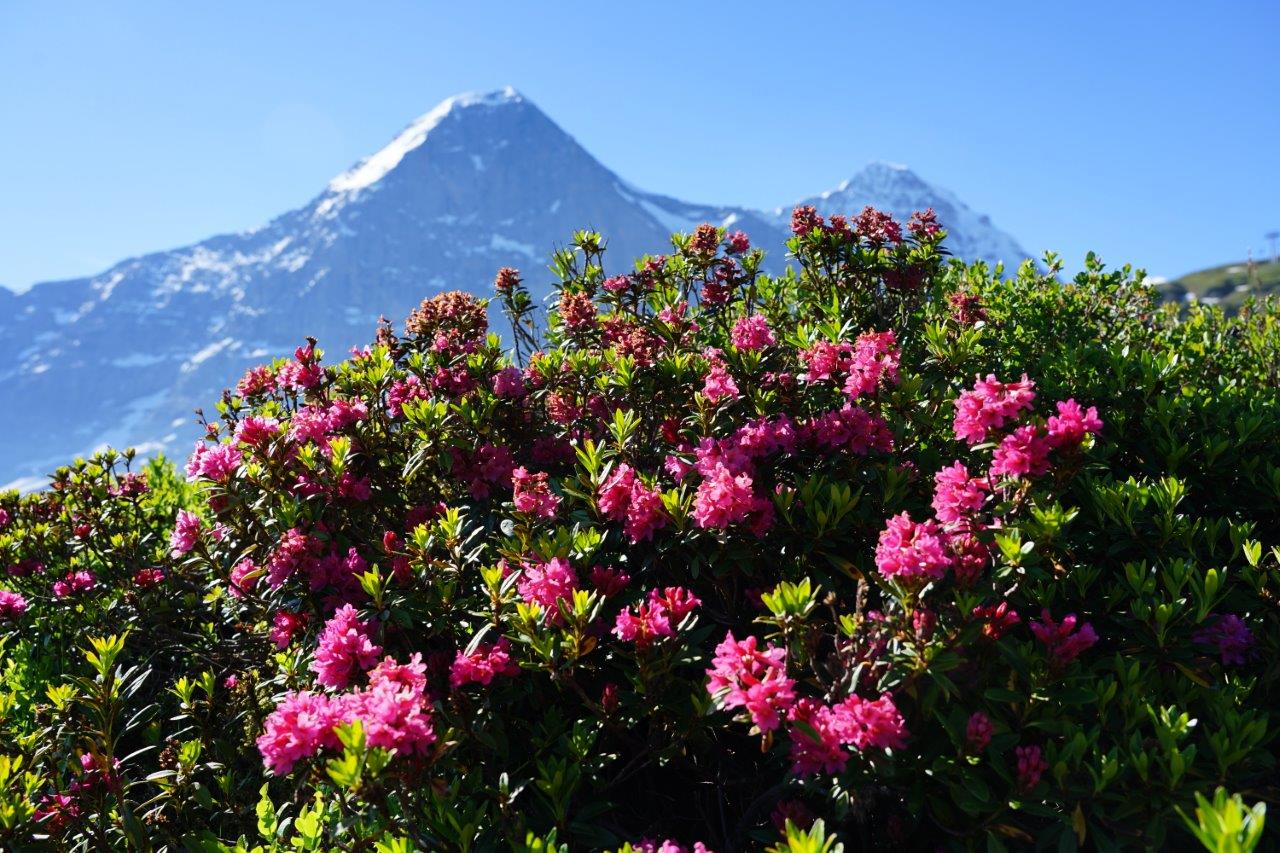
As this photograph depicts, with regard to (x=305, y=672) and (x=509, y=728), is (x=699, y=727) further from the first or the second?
(x=305, y=672)

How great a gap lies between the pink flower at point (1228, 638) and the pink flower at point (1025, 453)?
2.41 ft

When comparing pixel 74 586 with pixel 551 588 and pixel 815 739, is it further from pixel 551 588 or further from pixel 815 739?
pixel 815 739

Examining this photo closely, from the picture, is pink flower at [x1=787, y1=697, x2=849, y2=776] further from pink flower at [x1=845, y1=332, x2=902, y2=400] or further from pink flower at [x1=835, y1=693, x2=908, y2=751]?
pink flower at [x1=845, y1=332, x2=902, y2=400]

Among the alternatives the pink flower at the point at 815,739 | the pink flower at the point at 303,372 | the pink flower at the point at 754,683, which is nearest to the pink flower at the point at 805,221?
the pink flower at the point at 303,372

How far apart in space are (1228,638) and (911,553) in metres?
1.19

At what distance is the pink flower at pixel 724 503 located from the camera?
281cm

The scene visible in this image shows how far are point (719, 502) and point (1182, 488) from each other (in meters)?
1.70

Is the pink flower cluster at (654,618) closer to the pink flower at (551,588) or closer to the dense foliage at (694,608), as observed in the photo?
the dense foliage at (694,608)

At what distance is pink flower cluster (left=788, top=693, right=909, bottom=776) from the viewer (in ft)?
6.91

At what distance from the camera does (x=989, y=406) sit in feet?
9.12

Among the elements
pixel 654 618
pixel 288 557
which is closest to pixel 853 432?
pixel 654 618

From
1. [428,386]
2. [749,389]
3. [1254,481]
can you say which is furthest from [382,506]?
[1254,481]

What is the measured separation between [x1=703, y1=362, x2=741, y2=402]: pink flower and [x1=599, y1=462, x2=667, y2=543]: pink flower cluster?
1.89ft

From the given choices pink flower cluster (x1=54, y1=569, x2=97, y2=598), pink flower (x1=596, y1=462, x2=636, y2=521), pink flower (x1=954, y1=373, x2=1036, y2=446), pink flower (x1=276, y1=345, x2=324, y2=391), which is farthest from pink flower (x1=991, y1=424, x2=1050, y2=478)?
pink flower cluster (x1=54, y1=569, x2=97, y2=598)
